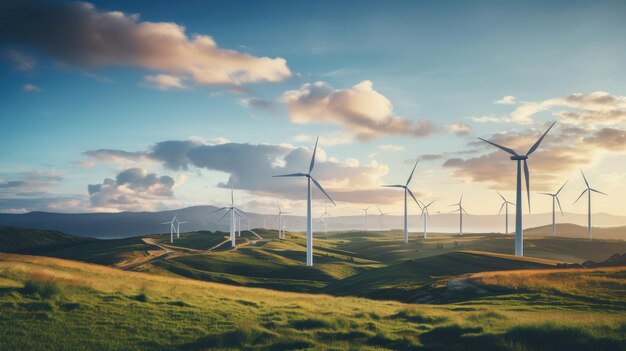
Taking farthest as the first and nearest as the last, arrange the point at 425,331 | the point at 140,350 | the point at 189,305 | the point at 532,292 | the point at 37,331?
the point at 532,292, the point at 189,305, the point at 425,331, the point at 37,331, the point at 140,350

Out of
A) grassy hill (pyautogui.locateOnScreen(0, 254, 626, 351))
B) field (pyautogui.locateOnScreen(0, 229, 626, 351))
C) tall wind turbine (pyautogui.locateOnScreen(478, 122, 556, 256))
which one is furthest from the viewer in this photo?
tall wind turbine (pyautogui.locateOnScreen(478, 122, 556, 256))

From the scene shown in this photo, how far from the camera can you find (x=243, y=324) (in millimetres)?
30297

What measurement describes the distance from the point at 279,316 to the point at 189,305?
27.4 ft

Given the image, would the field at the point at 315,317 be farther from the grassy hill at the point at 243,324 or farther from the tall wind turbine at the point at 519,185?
the tall wind turbine at the point at 519,185

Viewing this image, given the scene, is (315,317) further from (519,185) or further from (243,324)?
(519,185)

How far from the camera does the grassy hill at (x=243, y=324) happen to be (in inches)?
1012

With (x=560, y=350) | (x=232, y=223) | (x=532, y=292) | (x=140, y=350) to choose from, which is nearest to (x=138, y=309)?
(x=140, y=350)

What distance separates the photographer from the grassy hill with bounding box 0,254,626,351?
25.7 metres

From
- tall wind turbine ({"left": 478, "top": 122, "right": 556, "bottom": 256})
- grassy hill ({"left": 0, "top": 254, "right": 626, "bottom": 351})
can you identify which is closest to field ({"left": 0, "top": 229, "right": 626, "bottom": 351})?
grassy hill ({"left": 0, "top": 254, "right": 626, "bottom": 351})

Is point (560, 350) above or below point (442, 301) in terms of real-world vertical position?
above

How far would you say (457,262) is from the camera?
341 feet

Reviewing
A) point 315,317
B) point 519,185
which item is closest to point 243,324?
point 315,317

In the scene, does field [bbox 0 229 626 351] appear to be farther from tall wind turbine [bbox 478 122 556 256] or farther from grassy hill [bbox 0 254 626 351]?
tall wind turbine [bbox 478 122 556 256]

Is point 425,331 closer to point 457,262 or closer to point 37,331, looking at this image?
point 37,331
